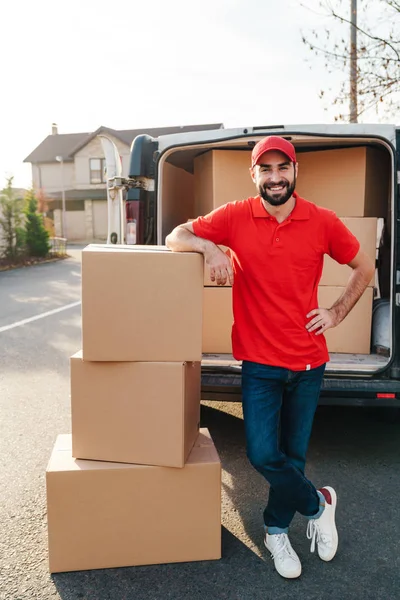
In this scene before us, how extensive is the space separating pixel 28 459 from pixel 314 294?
2356 mm

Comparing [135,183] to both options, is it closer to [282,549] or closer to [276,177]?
[276,177]

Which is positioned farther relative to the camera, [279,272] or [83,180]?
[83,180]

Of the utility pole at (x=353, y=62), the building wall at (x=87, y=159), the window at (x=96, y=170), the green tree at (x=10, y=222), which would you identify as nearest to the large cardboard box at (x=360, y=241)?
the utility pole at (x=353, y=62)

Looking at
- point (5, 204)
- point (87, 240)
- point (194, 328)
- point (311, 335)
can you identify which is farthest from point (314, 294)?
point (87, 240)

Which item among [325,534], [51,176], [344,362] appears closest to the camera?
[325,534]

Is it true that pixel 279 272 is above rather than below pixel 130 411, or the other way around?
above

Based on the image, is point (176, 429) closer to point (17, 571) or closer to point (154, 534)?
point (154, 534)

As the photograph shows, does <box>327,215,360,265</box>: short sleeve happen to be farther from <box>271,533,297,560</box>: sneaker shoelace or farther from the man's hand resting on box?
<box>271,533,297,560</box>: sneaker shoelace

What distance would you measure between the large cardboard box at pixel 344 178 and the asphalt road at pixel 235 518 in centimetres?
172

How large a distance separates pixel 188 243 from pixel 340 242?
69 centimetres

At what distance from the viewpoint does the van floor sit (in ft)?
12.4

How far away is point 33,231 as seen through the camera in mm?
22094

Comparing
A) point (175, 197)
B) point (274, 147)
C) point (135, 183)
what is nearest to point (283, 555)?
point (274, 147)

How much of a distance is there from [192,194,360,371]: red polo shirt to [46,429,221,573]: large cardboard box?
630 mm
